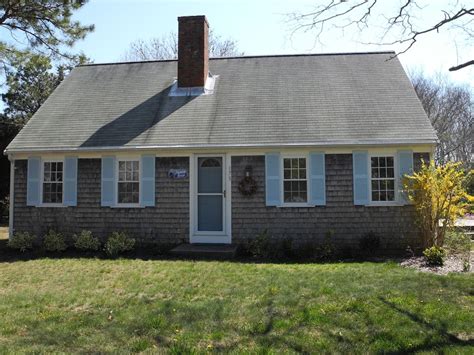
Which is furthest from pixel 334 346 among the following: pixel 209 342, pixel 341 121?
pixel 341 121

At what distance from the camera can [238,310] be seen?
5.70 metres

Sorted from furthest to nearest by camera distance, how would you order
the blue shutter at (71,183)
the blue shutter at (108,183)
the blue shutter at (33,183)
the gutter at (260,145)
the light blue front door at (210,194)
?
the blue shutter at (33,183) < the blue shutter at (71,183) < the blue shutter at (108,183) < the light blue front door at (210,194) < the gutter at (260,145)

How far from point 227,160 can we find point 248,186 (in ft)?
2.82

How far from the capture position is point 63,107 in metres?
13.2

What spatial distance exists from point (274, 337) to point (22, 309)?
11.6ft

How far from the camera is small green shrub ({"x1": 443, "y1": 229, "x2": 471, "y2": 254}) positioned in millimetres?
9602

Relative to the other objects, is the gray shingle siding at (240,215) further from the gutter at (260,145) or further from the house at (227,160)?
the gutter at (260,145)

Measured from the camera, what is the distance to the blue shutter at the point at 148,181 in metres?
11.1

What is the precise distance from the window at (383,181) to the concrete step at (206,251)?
367 centimetres

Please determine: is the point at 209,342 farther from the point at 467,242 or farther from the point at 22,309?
the point at 467,242

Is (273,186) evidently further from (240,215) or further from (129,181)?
(129,181)

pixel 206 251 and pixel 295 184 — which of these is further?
pixel 295 184

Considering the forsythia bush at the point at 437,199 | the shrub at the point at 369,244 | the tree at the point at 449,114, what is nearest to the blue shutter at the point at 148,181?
the shrub at the point at 369,244

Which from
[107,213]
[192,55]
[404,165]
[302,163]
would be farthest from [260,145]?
[107,213]
